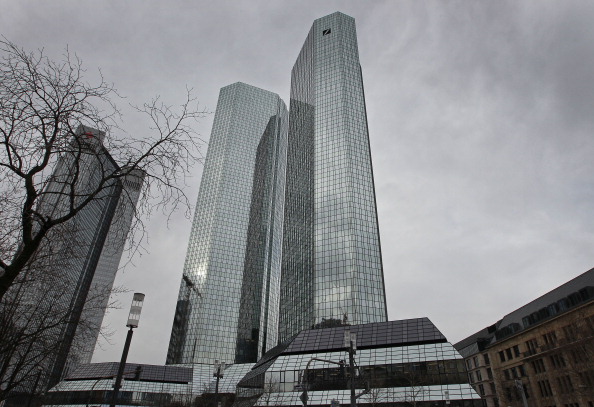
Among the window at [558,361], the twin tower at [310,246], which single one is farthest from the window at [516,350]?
the twin tower at [310,246]

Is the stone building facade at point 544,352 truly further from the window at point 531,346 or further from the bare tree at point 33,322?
the bare tree at point 33,322

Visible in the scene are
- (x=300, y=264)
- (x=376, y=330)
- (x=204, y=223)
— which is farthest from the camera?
(x=204, y=223)

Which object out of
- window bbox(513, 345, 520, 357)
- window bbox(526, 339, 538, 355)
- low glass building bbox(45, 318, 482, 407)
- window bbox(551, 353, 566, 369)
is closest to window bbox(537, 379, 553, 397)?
window bbox(551, 353, 566, 369)

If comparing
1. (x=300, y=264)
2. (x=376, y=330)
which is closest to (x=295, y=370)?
(x=376, y=330)

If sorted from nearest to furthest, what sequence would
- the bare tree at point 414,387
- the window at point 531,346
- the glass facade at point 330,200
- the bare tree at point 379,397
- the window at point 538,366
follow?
the bare tree at point 414,387, the bare tree at point 379,397, the window at point 538,366, the window at point 531,346, the glass facade at point 330,200

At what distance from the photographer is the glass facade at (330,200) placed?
4875 inches

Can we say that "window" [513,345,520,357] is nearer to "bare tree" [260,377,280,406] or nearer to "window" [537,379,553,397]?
"window" [537,379,553,397]

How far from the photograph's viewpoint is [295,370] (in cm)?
6375

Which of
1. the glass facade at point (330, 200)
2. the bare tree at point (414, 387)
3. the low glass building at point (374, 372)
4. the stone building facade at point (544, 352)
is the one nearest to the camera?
the stone building facade at point (544, 352)

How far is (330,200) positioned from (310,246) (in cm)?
1902

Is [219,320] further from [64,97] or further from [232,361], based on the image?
[64,97]

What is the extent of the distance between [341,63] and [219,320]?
126348 millimetres

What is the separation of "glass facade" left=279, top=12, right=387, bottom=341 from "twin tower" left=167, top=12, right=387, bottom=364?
0.38 meters

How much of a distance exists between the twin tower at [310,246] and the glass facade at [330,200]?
379 millimetres
